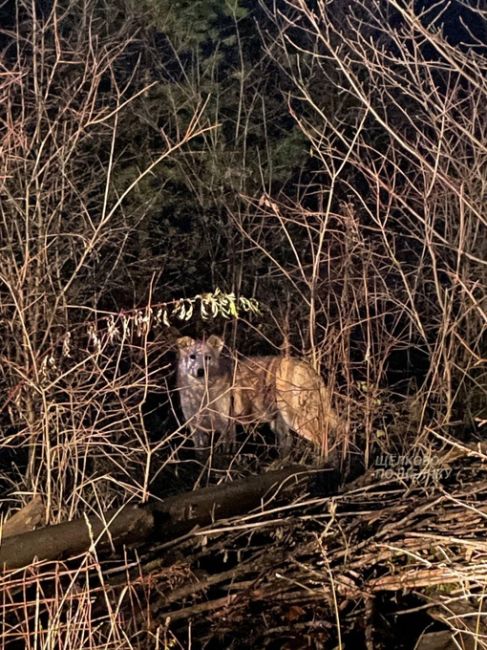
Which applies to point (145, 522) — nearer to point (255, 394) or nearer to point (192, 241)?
point (255, 394)

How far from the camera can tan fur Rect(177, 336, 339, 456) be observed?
698cm

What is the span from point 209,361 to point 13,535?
418cm

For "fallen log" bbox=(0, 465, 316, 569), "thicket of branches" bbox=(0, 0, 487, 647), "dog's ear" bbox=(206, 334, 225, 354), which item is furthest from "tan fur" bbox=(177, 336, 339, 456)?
"fallen log" bbox=(0, 465, 316, 569)

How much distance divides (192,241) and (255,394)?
2.74 m

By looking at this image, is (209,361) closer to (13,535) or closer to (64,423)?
(64,423)


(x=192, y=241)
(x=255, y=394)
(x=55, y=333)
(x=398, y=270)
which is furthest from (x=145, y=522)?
(x=192, y=241)

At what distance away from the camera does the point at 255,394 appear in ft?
26.9

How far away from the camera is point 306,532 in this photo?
5516mm

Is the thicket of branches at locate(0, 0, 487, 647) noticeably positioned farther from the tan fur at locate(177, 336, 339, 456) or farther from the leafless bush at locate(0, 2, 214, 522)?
the tan fur at locate(177, 336, 339, 456)

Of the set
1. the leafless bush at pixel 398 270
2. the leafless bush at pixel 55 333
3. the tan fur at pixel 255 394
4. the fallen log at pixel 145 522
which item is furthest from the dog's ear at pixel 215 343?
the fallen log at pixel 145 522

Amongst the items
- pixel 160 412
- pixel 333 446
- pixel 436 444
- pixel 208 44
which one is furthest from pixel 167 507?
pixel 208 44

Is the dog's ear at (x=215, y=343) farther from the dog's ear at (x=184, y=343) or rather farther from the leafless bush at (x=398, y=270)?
the leafless bush at (x=398, y=270)

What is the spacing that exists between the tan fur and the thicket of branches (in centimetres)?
18

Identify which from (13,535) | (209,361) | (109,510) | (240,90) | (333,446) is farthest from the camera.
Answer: (240,90)
